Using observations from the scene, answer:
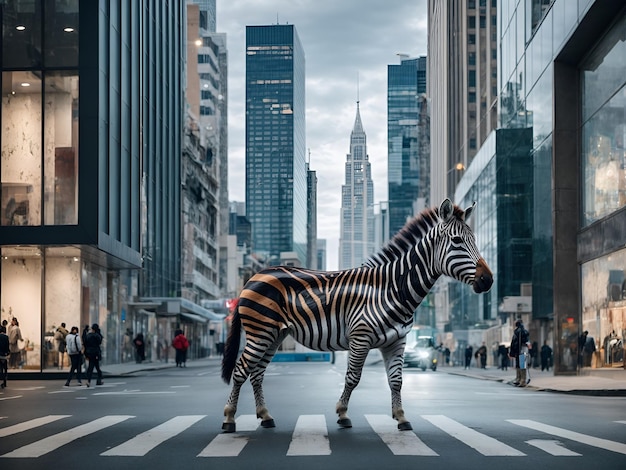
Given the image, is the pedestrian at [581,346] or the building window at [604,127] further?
the pedestrian at [581,346]

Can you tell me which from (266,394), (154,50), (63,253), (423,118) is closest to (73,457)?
(266,394)

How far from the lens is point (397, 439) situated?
11.7 meters

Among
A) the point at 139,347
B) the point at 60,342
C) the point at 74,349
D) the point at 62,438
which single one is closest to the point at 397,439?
the point at 62,438

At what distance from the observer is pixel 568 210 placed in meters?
39.0

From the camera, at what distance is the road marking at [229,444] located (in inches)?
413

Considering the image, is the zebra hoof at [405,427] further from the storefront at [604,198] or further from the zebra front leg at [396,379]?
the storefront at [604,198]

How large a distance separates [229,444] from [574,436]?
167 inches

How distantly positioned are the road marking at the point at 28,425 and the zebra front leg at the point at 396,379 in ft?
16.0

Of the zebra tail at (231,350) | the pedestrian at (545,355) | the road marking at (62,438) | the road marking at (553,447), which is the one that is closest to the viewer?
the road marking at (553,447)

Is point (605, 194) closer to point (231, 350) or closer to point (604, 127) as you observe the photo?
point (604, 127)

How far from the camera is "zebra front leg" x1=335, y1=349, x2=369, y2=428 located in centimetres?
1243

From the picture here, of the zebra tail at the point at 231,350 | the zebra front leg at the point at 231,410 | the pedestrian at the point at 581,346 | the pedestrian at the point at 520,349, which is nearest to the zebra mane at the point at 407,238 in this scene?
the zebra tail at the point at 231,350

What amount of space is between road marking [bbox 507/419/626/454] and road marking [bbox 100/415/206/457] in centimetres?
465

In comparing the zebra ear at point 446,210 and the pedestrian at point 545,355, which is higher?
the zebra ear at point 446,210
